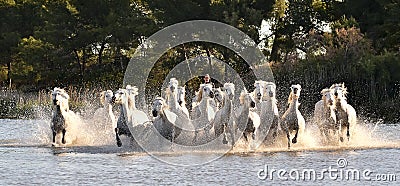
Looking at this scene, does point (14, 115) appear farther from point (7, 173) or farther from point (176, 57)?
point (7, 173)

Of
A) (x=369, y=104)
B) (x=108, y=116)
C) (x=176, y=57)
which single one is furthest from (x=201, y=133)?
→ (x=176, y=57)

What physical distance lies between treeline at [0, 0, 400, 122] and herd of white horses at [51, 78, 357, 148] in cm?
1303

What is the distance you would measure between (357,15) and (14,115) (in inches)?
643

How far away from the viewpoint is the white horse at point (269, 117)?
19000 millimetres

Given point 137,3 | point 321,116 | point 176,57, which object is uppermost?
point 137,3

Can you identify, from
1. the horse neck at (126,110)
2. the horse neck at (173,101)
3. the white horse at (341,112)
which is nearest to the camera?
the horse neck at (126,110)

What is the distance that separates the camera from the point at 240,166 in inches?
646

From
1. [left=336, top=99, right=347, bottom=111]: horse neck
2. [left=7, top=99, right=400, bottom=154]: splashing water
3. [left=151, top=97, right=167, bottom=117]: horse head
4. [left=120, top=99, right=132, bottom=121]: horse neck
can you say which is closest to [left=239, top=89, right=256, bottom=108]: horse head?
[left=7, top=99, right=400, bottom=154]: splashing water

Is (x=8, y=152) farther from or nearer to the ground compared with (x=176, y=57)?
nearer to the ground

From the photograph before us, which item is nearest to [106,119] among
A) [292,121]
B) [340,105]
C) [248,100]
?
[248,100]

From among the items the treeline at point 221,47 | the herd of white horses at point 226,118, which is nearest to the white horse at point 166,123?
the herd of white horses at point 226,118

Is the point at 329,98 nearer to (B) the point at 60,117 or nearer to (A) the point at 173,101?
(A) the point at 173,101

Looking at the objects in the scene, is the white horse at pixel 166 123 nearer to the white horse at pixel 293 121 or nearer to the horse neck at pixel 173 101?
the horse neck at pixel 173 101

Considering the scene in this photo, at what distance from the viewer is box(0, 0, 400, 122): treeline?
3491 centimetres
